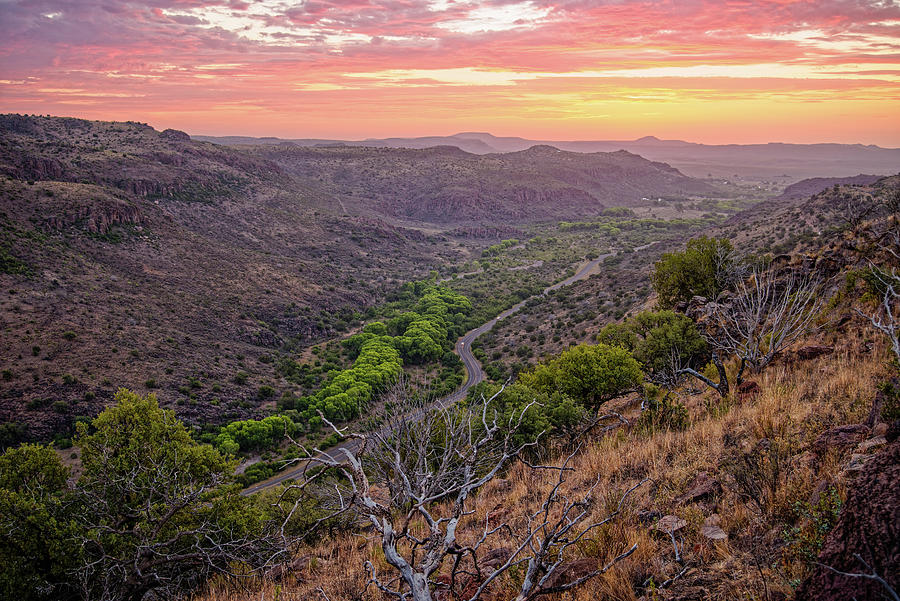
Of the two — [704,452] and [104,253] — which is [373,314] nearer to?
[104,253]

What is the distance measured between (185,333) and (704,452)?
157ft

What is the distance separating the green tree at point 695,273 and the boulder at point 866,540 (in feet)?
76.7

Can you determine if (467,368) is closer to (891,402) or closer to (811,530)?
(891,402)

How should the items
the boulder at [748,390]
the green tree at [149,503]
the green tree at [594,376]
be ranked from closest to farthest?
1. the boulder at [748,390]
2. the green tree at [149,503]
3. the green tree at [594,376]

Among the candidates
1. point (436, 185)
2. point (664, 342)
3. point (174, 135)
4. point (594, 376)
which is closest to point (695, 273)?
point (664, 342)

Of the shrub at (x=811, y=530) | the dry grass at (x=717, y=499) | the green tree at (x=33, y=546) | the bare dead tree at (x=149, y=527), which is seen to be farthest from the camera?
the green tree at (x=33, y=546)

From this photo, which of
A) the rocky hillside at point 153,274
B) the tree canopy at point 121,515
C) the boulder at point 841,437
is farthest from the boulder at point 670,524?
the rocky hillside at point 153,274

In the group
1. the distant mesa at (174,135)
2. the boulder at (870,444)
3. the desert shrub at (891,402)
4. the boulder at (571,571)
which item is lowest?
the boulder at (571,571)

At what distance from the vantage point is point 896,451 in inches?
142

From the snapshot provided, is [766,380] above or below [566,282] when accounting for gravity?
above

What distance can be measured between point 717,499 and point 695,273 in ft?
76.5

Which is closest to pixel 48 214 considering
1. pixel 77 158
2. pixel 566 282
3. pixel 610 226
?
pixel 77 158

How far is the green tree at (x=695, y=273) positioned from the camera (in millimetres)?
24906

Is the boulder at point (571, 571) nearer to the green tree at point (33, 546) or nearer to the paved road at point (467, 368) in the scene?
the green tree at point (33, 546)
